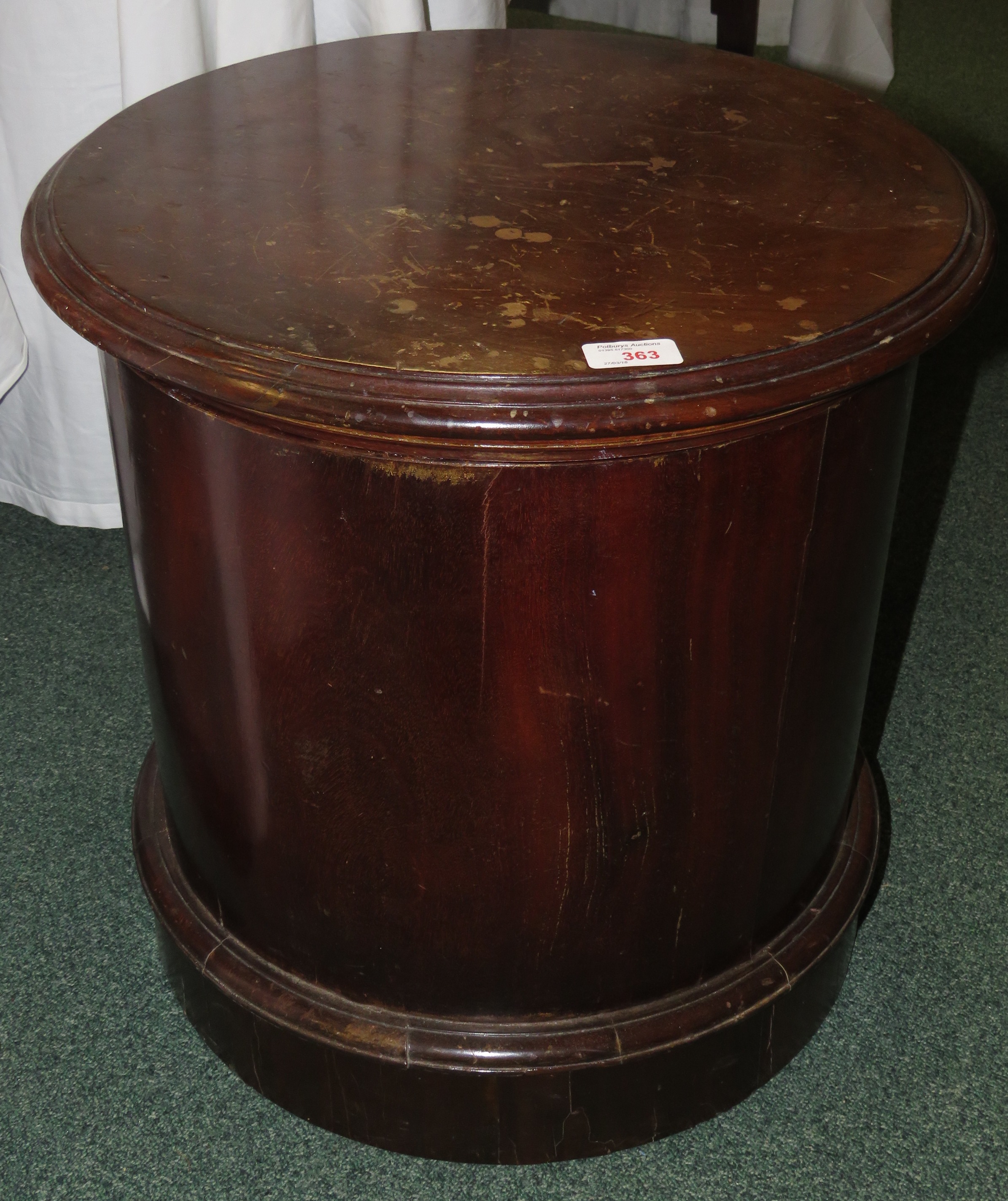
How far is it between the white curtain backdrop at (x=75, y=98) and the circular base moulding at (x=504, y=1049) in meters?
0.91

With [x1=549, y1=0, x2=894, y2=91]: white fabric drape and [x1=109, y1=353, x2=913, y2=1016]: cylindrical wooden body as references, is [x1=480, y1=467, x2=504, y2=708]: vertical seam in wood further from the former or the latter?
[x1=549, y1=0, x2=894, y2=91]: white fabric drape

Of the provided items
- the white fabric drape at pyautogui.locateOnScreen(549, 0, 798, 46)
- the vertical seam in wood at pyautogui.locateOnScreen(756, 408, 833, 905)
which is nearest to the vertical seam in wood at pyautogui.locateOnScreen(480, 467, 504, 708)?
the vertical seam in wood at pyautogui.locateOnScreen(756, 408, 833, 905)

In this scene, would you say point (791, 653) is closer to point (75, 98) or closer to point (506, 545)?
point (506, 545)

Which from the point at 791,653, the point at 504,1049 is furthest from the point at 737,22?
the point at 504,1049

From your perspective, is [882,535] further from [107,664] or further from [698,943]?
[107,664]

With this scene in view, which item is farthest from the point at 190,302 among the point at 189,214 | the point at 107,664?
the point at 107,664

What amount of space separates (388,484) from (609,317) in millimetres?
200

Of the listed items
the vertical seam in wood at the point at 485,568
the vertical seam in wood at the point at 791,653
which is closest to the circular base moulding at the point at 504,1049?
the vertical seam in wood at the point at 791,653

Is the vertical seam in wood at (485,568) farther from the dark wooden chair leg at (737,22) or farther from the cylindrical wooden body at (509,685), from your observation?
the dark wooden chair leg at (737,22)

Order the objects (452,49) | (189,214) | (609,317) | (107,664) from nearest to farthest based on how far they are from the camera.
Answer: (609,317)
(189,214)
(452,49)
(107,664)

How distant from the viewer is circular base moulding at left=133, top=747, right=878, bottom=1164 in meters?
1.28

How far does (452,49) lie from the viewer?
1540 mm

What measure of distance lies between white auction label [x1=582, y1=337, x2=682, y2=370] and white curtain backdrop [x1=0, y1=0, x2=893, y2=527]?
42.1 inches

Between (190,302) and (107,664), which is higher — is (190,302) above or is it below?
above
